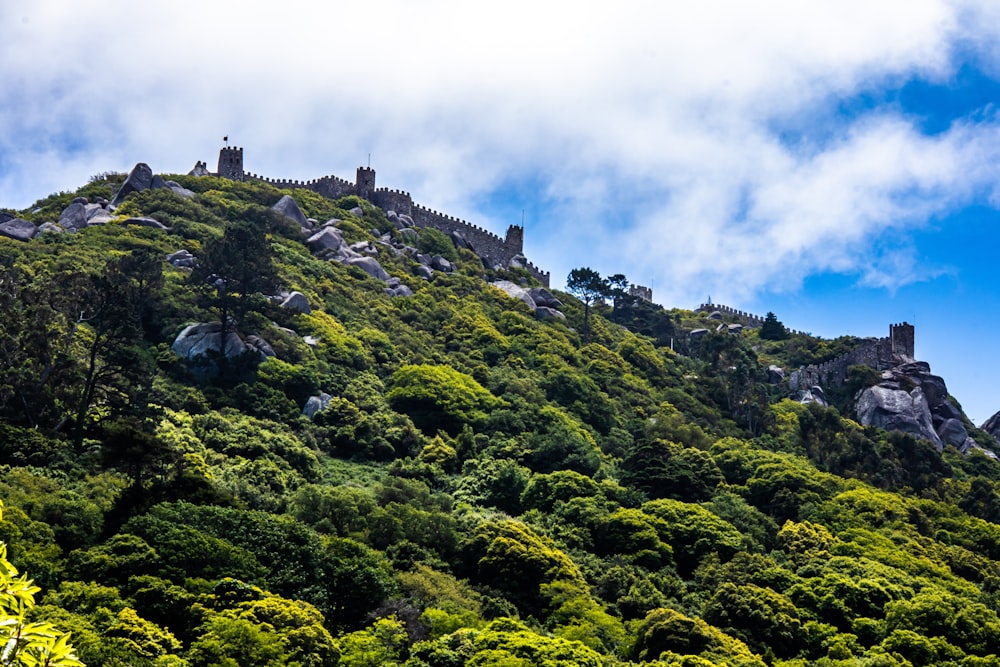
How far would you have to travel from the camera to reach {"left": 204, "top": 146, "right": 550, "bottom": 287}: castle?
324 ft

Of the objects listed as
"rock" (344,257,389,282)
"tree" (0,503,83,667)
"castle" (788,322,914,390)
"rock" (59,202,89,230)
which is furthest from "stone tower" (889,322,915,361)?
"tree" (0,503,83,667)

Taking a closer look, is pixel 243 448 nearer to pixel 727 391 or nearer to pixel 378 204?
pixel 727 391

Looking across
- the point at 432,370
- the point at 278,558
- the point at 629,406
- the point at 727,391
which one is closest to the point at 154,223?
the point at 432,370

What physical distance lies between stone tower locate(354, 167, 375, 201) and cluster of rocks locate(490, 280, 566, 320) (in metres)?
17.5

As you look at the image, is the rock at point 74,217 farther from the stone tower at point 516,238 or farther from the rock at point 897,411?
the rock at point 897,411

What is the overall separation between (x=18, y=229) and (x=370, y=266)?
2467cm

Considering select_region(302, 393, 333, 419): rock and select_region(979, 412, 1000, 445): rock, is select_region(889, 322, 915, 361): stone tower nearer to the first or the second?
select_region(979, 412, 1000, 445): rock

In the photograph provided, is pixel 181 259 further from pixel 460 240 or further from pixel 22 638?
pixel 22 638

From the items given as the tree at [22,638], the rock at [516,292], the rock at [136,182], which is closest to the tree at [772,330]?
the rock at [516,292]

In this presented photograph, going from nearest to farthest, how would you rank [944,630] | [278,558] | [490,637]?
[490,637] < [278,558] < [944,630]

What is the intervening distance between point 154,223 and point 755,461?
143ft

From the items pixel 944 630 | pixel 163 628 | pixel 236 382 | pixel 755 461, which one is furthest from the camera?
pixel 755 461

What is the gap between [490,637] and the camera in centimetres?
3025

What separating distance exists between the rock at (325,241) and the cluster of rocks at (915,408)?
1692 inches
